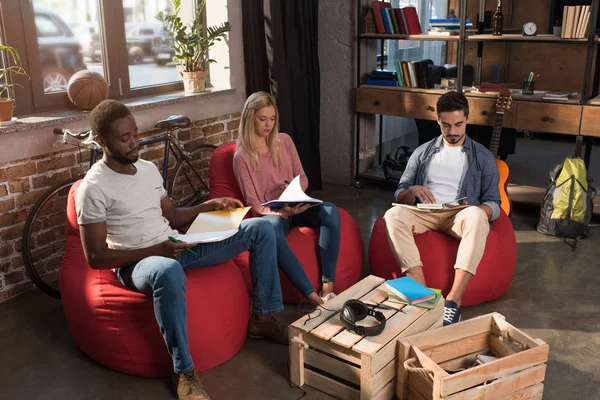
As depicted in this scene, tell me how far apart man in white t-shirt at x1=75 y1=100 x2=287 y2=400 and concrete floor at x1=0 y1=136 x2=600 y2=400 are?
27 cm

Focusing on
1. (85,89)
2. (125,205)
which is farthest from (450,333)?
(85,89)

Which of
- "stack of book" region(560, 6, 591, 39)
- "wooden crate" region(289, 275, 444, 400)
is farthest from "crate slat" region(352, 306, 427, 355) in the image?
"stack of book" region(560, 6, 591, 39)

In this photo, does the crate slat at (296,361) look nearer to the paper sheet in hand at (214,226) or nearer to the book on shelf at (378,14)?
the paper sheet in hand at (214,226)

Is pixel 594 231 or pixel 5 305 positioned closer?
pixel 5 305

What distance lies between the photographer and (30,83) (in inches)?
133

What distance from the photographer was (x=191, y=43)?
4.05 m

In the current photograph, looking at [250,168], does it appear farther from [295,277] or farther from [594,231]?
[594,231]

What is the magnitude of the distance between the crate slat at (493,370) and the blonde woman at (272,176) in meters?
0.90

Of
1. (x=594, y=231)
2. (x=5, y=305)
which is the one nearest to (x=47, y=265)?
(x=5, y=305)

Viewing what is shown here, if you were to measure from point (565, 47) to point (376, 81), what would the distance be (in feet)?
9.89

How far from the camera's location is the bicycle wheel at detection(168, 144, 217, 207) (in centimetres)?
400

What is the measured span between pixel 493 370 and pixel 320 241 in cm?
112

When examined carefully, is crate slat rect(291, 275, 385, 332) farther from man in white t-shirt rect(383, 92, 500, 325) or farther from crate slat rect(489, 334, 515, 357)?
crate slat rect(489, 334, 515, 357)

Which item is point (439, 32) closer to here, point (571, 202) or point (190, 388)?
point (571, 202)
